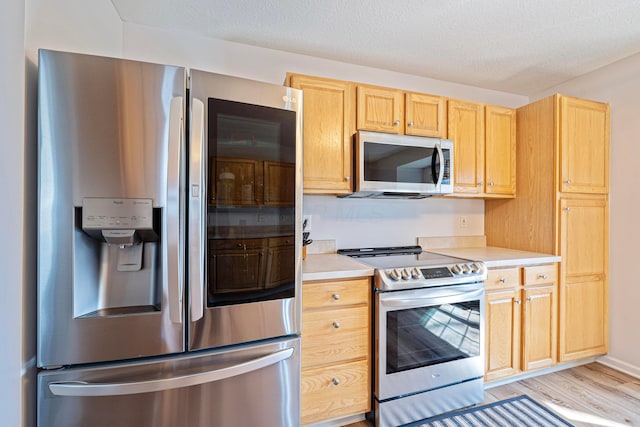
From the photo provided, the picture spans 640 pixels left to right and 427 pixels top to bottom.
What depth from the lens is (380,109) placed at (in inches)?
83.1

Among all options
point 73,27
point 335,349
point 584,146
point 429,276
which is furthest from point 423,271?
point 73,27

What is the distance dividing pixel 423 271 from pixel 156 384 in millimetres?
1429

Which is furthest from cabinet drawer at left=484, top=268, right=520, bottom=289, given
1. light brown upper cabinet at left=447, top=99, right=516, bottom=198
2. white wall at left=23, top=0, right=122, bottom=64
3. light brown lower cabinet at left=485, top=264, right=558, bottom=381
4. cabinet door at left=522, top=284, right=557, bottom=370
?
white wall at left=23, top=0, right=122, bottom=64

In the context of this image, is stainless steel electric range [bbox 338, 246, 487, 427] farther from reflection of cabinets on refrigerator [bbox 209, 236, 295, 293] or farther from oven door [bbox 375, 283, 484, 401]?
reflection of cabinets on refrigerator [bbox 209, 236, 295, 293]

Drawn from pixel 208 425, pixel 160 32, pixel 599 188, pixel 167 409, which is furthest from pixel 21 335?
pixel 599 188

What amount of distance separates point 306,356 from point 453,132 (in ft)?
6.22

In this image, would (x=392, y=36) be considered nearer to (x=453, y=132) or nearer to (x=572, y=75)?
(x=453, y=132)

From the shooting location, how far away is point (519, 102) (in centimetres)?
298

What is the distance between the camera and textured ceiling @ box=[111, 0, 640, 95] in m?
1.73

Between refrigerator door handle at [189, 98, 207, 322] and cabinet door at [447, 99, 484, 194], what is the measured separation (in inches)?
72.7

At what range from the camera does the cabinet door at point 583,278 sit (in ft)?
7.40

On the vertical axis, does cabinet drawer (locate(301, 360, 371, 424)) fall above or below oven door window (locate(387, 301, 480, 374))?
below

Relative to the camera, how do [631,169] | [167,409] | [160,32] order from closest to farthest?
[167,409] → [160,32] → [631,169]

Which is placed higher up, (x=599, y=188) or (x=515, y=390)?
(x=599, y=188)
